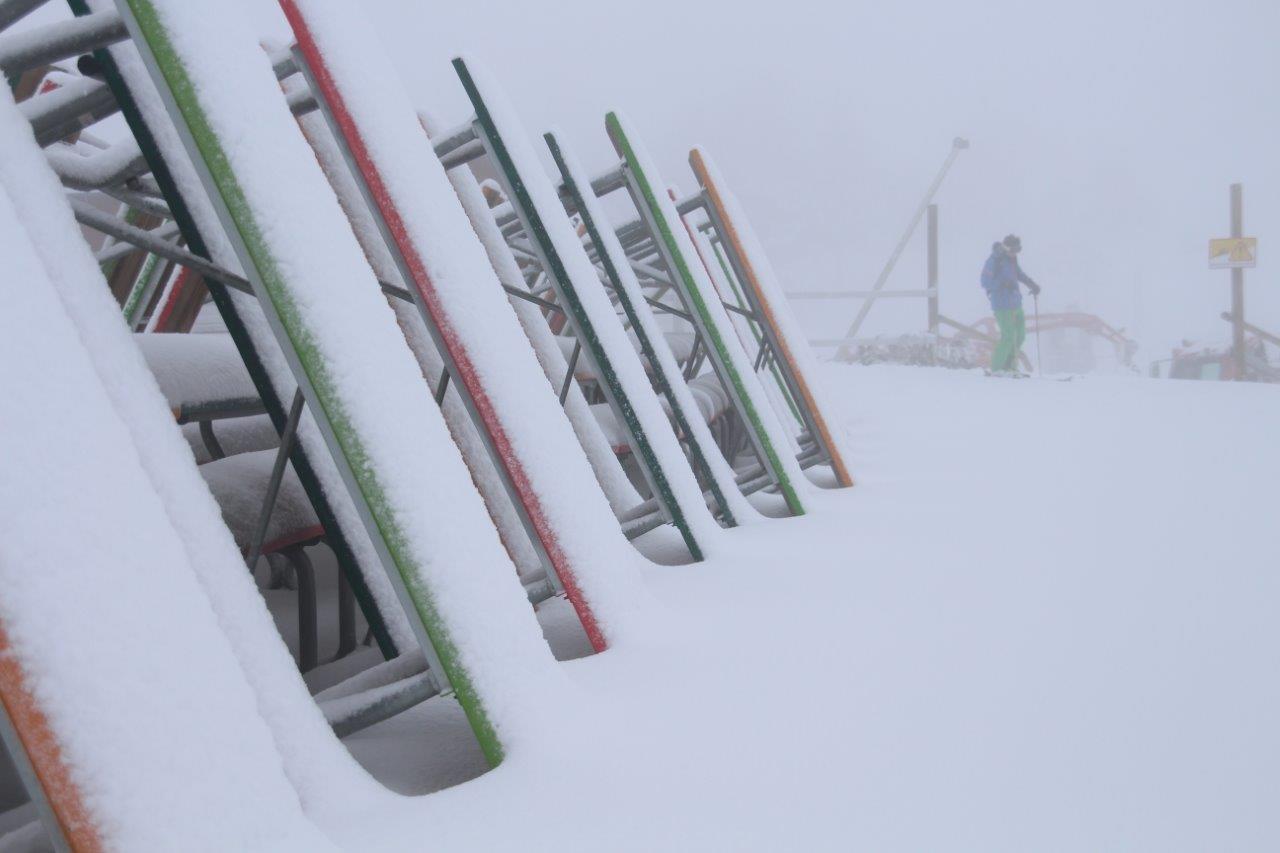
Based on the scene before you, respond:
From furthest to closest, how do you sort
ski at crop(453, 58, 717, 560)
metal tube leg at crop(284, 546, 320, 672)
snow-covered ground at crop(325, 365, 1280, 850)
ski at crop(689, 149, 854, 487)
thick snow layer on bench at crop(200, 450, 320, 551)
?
ski at crop(689, 149, 854, 487)
ski at crop(453, 58, 717, 560)
metal tube leg at crop(284, 546, 320, 672)
thick snow layer on bench at crop(200, 450, 320, 551)
snow-covered ground at crop(325, 365, 1280, 850)

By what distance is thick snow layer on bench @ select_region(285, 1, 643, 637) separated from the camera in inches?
51.4

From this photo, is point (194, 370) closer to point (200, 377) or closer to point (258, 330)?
point (200, 377)

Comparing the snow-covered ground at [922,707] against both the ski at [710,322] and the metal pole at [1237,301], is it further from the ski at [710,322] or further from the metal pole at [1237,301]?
the metal pole at [1237,301]

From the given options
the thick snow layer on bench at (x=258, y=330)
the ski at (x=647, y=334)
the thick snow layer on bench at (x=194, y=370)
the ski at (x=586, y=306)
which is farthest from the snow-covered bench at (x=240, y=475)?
the ski at (x=647, y=334)

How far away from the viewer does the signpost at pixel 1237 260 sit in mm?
20594

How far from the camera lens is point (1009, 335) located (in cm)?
1002

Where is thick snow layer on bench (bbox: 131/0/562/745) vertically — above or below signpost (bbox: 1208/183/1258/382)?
above

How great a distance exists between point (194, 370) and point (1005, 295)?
967 cm

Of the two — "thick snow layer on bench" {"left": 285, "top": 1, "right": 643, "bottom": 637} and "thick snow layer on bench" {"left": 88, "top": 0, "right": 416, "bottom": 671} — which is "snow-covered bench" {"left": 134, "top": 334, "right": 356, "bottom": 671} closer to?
"thick snow layer on bench" {"left": 88, "top": 0, "right": 416, "bottom": 671}

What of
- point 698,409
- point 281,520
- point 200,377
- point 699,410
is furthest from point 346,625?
point 699,410

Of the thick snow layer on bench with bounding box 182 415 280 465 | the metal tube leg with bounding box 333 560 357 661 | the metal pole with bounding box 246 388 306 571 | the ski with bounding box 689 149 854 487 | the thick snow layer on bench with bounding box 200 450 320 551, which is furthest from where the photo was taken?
the ski with bounding box 689 149 854 487

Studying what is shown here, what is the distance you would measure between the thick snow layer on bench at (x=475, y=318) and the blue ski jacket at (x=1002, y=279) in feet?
31.2

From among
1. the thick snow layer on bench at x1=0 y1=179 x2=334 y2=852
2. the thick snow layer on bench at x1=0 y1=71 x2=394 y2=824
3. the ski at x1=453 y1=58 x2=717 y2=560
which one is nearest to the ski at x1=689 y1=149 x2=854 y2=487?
the ski at x1=453 y1=58 x2=717 y2=560

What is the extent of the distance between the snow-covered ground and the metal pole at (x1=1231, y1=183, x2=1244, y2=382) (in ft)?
70.8
